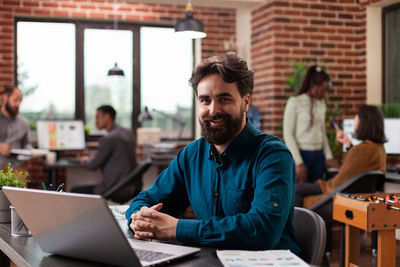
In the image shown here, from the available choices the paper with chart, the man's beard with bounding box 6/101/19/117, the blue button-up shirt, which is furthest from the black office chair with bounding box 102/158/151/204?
the paper with chart

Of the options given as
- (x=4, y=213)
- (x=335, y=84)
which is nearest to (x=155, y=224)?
(x=4, y=213)

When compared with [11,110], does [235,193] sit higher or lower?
lower

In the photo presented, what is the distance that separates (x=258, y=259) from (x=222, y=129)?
60 cm

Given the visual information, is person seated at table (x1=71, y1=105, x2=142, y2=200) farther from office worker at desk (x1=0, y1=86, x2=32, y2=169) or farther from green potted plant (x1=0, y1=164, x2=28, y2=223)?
green potted plant (x1=0, y1=164, x2=28, y2=223)

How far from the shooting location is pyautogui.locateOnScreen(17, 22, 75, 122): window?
6.14 meters

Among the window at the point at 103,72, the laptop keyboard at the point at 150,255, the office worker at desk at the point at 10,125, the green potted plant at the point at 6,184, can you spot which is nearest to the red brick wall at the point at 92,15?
the window at the point at 103,72

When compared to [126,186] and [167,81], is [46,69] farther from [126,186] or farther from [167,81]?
[126,186]

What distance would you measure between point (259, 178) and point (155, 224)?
365mm

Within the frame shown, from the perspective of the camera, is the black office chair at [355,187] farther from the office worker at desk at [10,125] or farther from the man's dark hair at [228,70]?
the office worker at desk at [10,125]

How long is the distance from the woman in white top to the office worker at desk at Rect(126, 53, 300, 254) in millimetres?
2901

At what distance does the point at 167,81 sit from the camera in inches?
262

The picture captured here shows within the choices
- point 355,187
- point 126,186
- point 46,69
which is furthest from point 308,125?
point 46,69

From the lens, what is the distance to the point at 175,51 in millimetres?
6695

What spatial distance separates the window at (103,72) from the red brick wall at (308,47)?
1.42 metres
